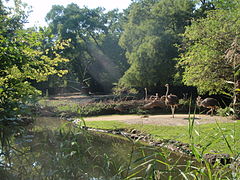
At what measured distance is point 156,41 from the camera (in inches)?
764

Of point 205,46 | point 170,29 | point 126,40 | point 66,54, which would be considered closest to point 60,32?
point 66,54

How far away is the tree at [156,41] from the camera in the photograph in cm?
1956

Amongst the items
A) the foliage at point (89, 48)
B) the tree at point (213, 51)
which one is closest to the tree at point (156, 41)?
the tree at point (213, 51)

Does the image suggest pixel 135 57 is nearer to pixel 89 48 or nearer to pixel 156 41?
pixel 156 41

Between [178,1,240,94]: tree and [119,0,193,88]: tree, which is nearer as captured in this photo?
[178,1,240,94]: tree

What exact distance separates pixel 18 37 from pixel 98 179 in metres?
2.26

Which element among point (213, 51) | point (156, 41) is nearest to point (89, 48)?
point (156, 41)

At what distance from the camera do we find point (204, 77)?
37.2 feet

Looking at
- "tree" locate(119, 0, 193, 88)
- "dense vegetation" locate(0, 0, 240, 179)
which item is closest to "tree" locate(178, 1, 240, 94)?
"dense vegetation" locate(0, 0, 240, 179)

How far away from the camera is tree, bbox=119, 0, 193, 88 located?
19.6 m

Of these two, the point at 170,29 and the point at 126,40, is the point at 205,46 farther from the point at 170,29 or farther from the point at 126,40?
the point at 126,40

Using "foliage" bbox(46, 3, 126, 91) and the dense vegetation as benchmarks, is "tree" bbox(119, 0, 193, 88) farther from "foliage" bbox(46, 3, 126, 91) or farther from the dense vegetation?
"foliage" bbox(46, 3, 126, 91)

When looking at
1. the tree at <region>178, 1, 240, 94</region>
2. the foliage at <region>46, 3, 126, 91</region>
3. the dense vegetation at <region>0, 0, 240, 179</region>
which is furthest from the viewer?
the foliage at <region>46, 3, 126, 91</region>

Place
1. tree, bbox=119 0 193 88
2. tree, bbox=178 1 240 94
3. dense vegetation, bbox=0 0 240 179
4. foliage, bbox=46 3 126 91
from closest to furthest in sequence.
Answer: dense vegetation, bbox=0 0 240 179 → tree, bbox=178 1 240 94 → tree, bbox=119 0 193 88 → foliage, bbox=46 3 126 91
